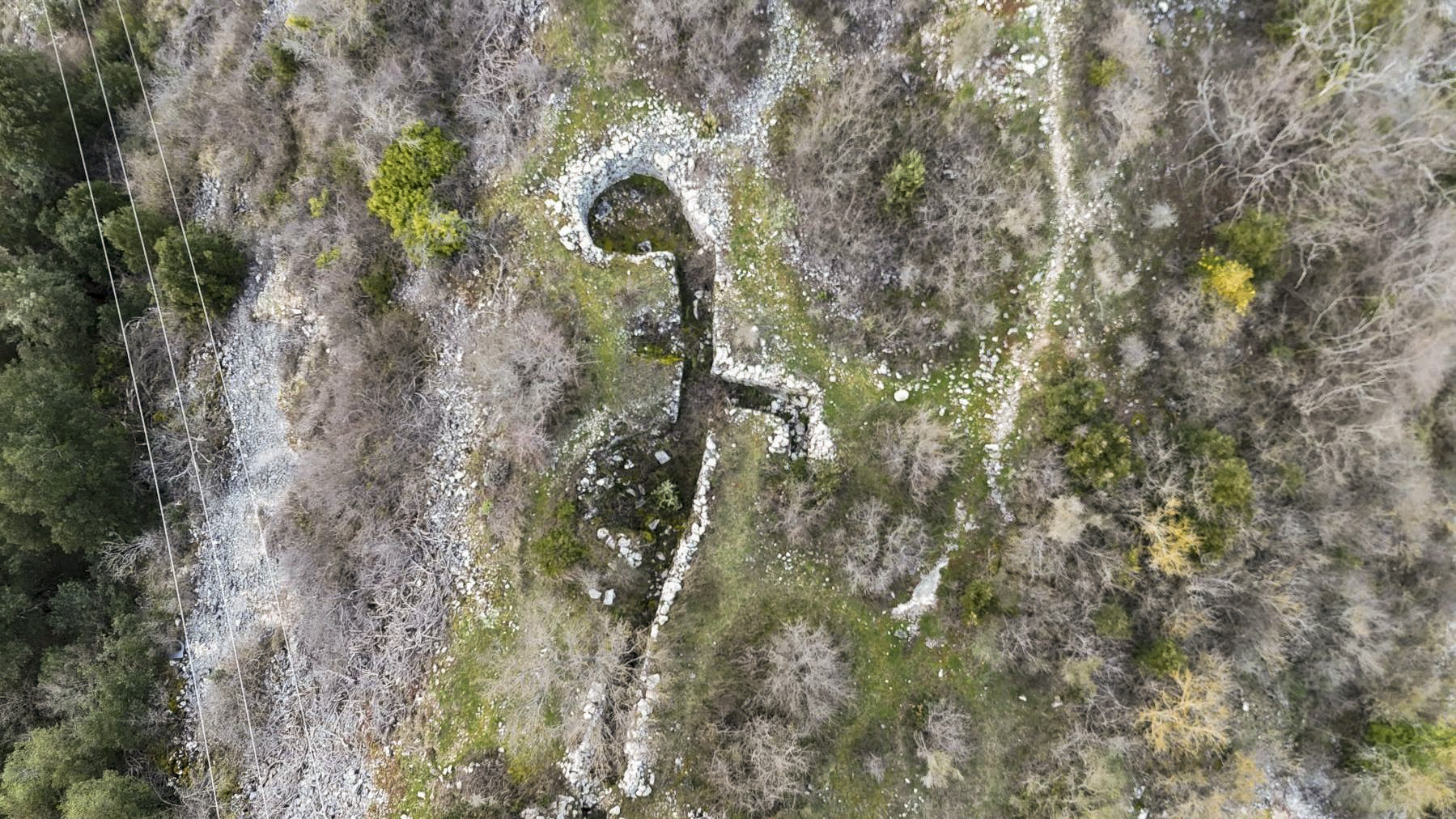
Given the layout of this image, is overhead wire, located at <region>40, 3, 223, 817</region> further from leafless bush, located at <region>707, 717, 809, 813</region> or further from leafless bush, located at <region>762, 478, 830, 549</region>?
leafless bush, located at <region>762, 478, 830, 549</region>

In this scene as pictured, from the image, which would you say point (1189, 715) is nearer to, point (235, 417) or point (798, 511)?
point (798, 511)

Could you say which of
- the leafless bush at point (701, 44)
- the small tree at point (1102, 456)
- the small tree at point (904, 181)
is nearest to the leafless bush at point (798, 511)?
the small tree at point (1102, 456)

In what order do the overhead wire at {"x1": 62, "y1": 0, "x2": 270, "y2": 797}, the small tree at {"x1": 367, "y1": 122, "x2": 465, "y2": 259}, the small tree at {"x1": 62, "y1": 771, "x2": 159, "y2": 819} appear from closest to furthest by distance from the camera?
the small tree at {"x1": 62, "y1": 771, "x2": 159, "y2": 819} → the small tree at {"x1": 367, "y1": 122, "x2": 465, "y2": 259} → the overhead wire at {"x1": 62, "y1": 0, "x2": 270, "y2": 797}

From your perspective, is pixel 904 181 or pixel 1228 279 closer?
pixel 1228 279

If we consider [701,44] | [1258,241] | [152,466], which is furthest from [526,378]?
[1258,241]

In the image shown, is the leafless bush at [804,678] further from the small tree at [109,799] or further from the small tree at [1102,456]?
the small tree at [109,799]

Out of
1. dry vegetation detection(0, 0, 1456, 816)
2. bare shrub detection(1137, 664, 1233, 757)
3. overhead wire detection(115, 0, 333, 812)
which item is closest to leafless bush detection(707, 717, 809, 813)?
dry vegetation detection(0, 0, 1456, 816)

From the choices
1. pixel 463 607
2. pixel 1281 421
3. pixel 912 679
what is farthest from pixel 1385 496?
pixel 463 607

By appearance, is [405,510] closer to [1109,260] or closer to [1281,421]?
[1109,260]
